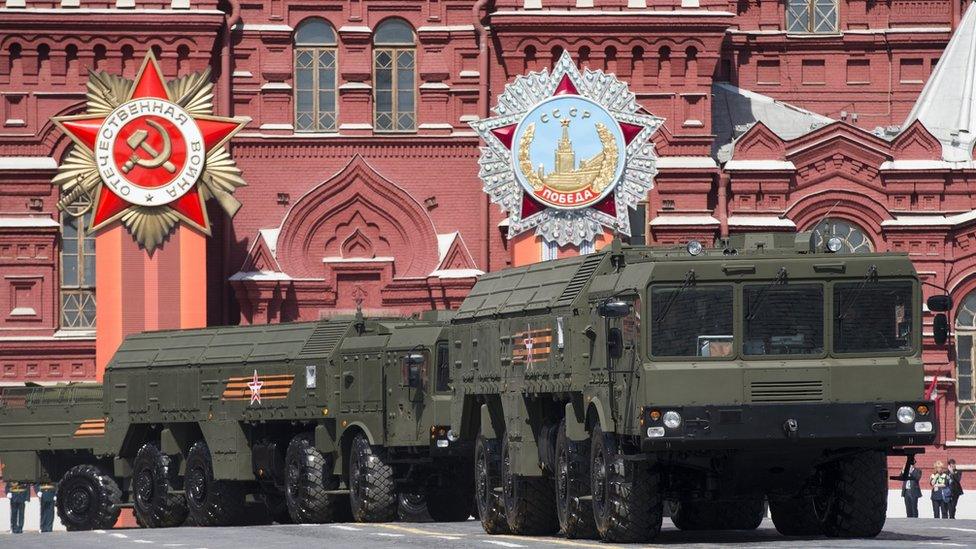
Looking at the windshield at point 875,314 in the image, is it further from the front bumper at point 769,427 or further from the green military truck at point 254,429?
the green military truck at point 254,429

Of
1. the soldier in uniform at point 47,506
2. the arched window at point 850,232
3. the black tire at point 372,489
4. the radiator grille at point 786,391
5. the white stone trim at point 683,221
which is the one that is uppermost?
the white stone trim at point 683,221

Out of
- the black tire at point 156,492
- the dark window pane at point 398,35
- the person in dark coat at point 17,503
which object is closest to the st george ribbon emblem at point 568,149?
the dark window pane at point 398,35

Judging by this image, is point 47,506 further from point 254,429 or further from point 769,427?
point 769,427

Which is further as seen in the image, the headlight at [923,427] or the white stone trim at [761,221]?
the white stone trim at [761,221]

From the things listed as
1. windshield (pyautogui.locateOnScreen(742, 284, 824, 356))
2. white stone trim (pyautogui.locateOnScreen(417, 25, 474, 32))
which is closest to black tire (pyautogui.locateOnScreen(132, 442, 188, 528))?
white stone trim (pyautogui.locateOnScreen(417, 25, 474, 32))

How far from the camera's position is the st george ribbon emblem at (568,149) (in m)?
43.9

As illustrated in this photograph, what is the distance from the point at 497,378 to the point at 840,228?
20.8 metres

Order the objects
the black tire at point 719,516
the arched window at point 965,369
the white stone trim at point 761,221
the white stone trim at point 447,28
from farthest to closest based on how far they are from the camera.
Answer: the white stone trim at point 447,28 → the white stone trim at point 761,221 → the arched window at point 965,369 → the black tire at point 719,516

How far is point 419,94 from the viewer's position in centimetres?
4666

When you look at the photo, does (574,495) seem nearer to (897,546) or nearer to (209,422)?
(897,546)

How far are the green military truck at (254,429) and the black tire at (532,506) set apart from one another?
4404 millimetres

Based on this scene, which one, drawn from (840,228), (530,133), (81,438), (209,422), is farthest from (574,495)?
(840,228)

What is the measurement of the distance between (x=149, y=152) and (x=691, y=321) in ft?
79.7

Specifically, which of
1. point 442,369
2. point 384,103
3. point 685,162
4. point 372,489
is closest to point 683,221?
point 685,162
